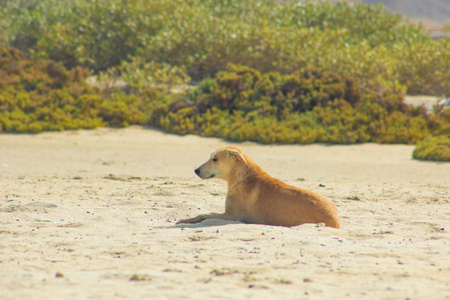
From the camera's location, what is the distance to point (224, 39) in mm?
22062

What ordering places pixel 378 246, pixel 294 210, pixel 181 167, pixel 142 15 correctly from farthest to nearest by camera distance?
pixel 142 15, pixel 181 167, pixel 294 210, pixel 378 246

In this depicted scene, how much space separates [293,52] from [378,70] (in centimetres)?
331

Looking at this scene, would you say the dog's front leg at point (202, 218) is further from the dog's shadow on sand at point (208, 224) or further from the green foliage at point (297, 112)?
the green foliage at point (297, 112)

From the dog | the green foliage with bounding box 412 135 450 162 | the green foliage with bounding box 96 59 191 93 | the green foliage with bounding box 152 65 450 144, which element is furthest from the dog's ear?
the green foliage with bounding box 96 59 191 93

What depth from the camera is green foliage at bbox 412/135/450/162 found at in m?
13.5

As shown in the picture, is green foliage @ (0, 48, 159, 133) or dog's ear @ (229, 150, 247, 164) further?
green foliage @ (0, 48, 159, 133)

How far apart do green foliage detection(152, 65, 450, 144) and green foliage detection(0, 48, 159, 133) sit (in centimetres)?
141

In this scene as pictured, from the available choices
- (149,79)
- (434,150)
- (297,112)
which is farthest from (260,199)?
(149,79)

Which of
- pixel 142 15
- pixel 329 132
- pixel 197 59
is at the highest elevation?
pixel 142 15

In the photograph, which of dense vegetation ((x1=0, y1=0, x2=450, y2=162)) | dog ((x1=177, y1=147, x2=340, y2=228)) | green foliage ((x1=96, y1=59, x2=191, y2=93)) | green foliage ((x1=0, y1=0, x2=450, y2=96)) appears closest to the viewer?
dog ((x1=177, y1=147, x2=340, y2=228))

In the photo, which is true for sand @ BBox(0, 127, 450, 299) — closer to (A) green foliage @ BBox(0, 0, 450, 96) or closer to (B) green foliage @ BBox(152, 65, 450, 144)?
(B) green foliage @ BBox(152, 65, 450, 144)

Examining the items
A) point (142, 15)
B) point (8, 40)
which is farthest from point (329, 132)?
point (8, 40)

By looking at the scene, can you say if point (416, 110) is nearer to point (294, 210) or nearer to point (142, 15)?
point (294, 210)

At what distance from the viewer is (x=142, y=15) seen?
83.1 feet
